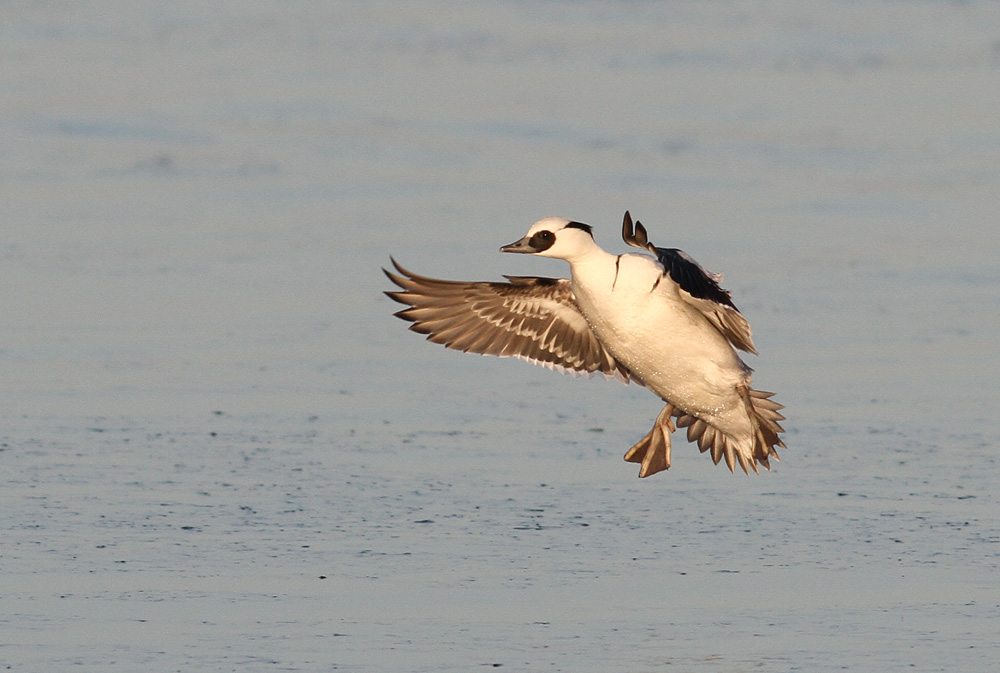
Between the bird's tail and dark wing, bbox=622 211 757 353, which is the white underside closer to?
the bird's tail

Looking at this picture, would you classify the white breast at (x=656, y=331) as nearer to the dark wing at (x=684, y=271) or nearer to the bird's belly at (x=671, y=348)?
the bird's belly at (x=671, y=348)

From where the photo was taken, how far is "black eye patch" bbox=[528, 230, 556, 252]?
7.04 metres

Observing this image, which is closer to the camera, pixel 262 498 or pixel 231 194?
pixel 262 498

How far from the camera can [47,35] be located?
17.5m

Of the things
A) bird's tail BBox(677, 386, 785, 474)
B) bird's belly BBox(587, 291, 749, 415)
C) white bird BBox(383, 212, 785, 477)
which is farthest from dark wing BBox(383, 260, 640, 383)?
bird's belly BBox(587, 291, 749, 415)

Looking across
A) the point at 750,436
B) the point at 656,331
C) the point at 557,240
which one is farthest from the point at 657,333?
the point at 750,436

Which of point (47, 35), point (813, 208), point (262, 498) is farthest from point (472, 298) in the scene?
point (47, 35)

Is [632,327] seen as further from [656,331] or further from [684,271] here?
[684,271]

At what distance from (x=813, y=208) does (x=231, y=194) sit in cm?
386

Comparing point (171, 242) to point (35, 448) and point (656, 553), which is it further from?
point (656, 553)

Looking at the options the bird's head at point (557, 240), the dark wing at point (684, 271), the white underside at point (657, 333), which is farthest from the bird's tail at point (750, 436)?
the bird's head at point (557, 240)

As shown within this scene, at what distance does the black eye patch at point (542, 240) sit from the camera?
7040 millimetres

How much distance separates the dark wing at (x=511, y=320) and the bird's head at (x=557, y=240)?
24.8 inches

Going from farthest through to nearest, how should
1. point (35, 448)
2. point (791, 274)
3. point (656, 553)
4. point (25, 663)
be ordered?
point (791, 274)
point (35, 448)
point (656, 553)
point (25, 663)
